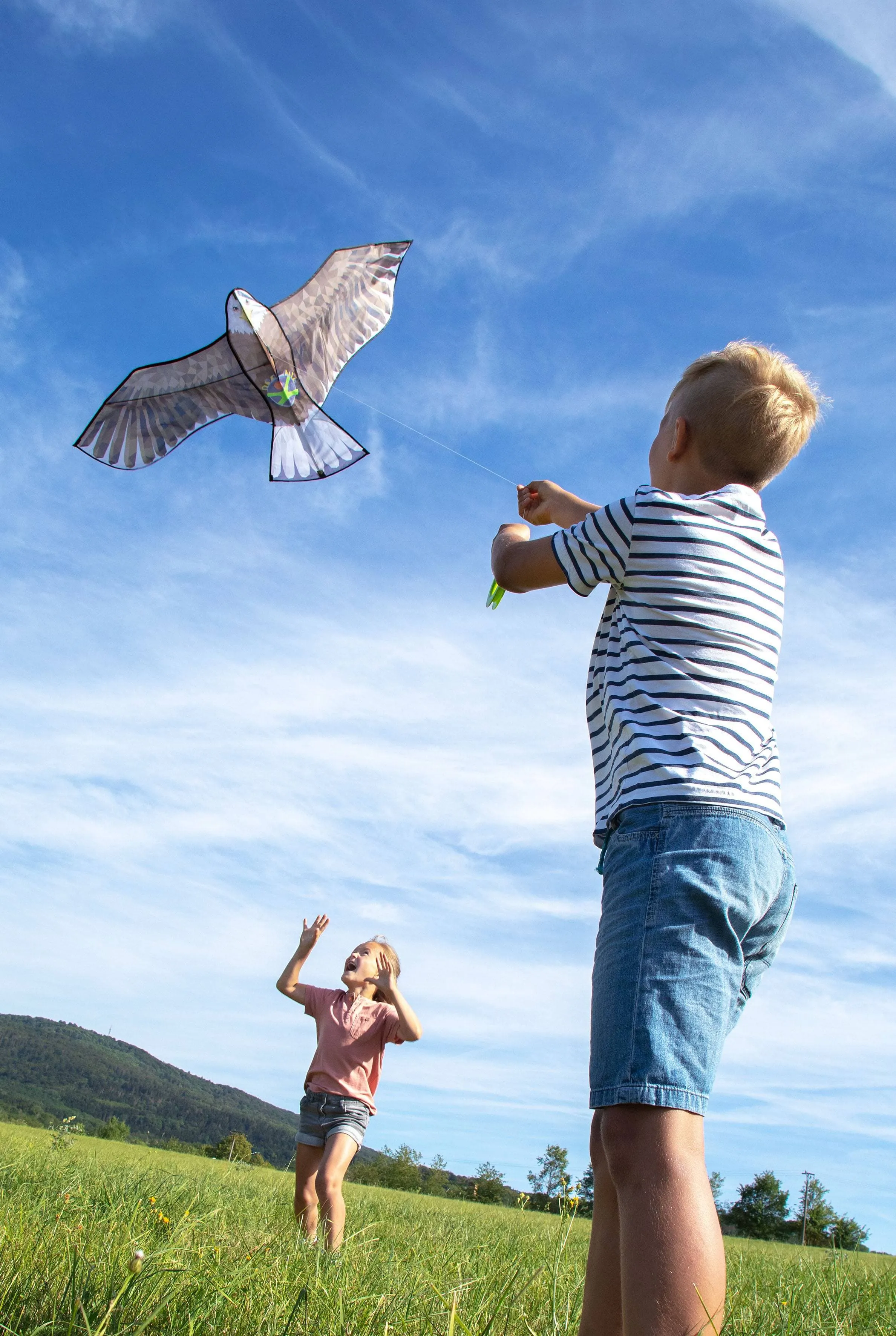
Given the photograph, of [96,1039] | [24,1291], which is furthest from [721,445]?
[96,1039]

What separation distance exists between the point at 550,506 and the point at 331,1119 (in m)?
3.70

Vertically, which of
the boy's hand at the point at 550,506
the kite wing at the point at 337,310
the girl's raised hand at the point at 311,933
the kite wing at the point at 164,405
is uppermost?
the kite wing at the point at 337,310

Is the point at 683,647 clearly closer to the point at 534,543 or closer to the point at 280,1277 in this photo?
the point at 534,543

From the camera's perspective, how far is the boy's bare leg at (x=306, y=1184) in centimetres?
442

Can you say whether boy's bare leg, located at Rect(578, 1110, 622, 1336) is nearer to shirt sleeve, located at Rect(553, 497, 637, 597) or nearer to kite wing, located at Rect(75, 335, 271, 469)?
shirt sleeve, located at Rect(553, 497, 637, 597)

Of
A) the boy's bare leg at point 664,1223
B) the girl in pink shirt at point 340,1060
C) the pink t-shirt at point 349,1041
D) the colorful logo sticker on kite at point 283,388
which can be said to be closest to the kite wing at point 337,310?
the colorful logo sticker on kite at point 283,388

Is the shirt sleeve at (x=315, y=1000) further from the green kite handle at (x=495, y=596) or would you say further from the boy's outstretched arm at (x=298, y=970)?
the green kite handle at (x=495, y=596)

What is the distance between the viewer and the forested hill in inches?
5123

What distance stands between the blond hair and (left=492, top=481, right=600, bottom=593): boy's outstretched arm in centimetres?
29

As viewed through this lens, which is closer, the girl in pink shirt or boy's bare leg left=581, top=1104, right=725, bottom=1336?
boy's bare leg left=581, top=1104, right=725, bottom=1336

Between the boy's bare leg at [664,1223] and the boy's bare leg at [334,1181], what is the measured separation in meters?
2.94

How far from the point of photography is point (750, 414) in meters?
2.02

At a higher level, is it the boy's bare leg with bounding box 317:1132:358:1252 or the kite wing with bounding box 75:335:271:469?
the kite wing with bounding box 75:335:271:469

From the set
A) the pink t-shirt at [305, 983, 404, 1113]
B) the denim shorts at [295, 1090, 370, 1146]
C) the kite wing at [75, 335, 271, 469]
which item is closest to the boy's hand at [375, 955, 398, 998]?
the pink t-shirt at [305, 983, 404, 1113]
